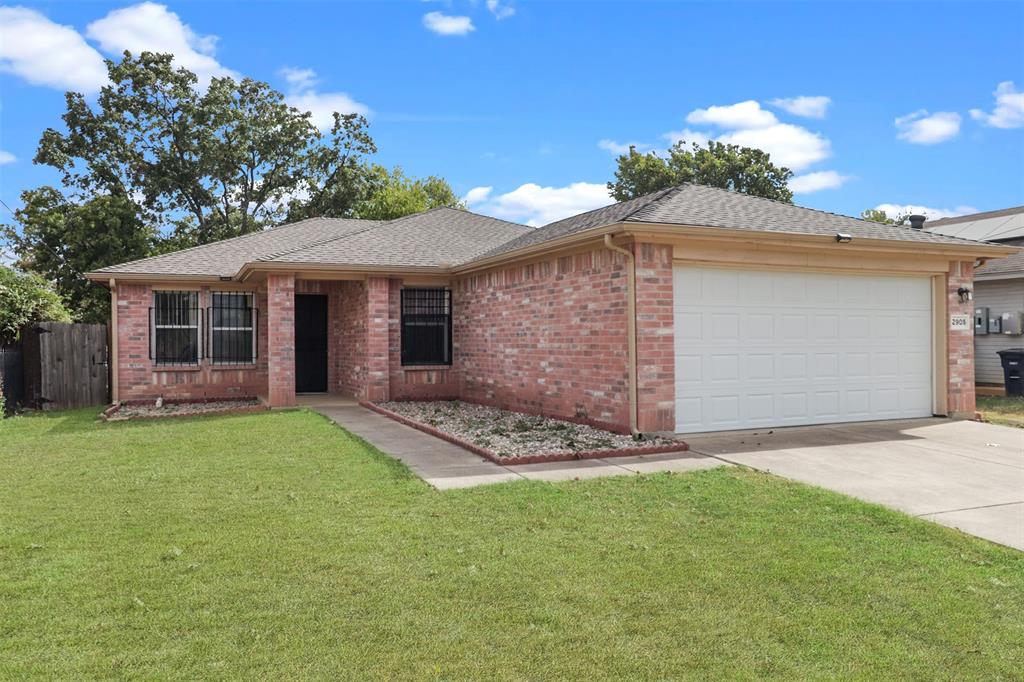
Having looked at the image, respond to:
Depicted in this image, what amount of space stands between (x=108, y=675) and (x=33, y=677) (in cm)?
31

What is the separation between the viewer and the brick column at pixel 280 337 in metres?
13.6

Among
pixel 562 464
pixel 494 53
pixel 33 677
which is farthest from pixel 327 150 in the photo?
pixel 33 677

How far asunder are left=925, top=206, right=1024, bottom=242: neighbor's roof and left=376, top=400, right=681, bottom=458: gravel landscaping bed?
1531 centimetres

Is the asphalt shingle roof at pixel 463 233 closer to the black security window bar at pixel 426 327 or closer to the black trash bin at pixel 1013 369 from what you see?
the black security window bar at pixel 426 327

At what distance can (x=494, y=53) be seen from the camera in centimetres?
1536

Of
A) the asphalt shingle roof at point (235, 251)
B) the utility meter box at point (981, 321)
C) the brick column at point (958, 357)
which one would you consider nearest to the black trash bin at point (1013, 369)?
the utility meter box at point (981, 321)

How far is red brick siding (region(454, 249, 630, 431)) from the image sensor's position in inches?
384

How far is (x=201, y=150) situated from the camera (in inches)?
1203

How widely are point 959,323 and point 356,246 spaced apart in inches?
433

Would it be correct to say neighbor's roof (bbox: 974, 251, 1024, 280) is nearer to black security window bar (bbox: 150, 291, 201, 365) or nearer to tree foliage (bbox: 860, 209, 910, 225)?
black security window bar (bbox: 150, 291, 201, 365)

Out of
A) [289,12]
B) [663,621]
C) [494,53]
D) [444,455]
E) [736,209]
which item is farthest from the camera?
[494,53]

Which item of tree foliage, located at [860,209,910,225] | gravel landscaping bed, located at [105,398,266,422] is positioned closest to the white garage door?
gravel landscaping bed, located at [105,398,266,422]

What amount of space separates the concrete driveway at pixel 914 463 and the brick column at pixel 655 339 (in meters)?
0.59

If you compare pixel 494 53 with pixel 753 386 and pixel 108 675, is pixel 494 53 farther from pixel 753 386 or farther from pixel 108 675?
pixel 108 675
